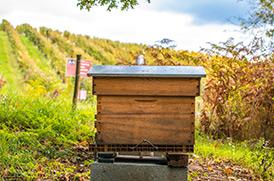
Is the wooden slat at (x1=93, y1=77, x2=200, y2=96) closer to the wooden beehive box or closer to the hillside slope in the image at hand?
the wooden beehive box

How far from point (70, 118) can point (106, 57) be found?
56.4ft

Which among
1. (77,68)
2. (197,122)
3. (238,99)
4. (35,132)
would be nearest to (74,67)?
(77,68)

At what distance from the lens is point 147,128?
15.2ft

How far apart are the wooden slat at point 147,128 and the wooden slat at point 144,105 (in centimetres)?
4

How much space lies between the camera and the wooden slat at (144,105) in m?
4.59

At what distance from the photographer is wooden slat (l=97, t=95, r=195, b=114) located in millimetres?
4590

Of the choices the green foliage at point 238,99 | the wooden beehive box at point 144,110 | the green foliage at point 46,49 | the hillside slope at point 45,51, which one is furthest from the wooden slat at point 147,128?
the green foliage at point 46,49

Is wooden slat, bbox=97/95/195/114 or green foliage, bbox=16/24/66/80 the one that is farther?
green foliage, bbox=16/24/66/80

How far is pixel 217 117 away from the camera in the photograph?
969 cm

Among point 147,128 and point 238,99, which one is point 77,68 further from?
point 147,128

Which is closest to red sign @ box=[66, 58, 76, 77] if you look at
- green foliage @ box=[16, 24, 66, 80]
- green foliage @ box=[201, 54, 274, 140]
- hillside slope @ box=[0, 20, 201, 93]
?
green foliage @ box=[201, 54, 274, 140]

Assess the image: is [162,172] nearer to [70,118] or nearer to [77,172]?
[77,172]

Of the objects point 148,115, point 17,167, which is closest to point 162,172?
point 148,115

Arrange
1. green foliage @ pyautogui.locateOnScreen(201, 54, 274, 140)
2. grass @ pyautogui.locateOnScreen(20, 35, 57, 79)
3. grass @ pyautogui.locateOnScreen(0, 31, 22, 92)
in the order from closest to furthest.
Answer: green foliage @ pyautogui.locateOnScreen(201, 54, 274, 140) < grass @ pyautogui.locateOnScreen(0, 31, 22, 92) < grass @ pyautogui.locateOnScreen(20, 35, 57, 79)
